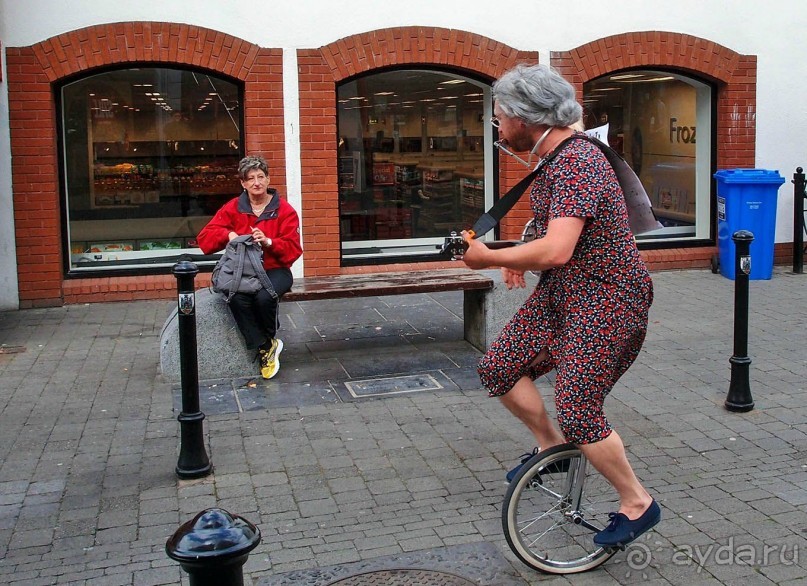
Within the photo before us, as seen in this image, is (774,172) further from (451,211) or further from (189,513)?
(189,513)

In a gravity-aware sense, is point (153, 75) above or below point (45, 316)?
above

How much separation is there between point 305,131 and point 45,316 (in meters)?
3.21

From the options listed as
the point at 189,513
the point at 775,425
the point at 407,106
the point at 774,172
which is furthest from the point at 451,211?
the point at 189,513

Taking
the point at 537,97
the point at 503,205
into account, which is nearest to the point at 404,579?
the point at 503,205

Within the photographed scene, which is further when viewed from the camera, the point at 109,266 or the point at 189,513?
the point at 109,266

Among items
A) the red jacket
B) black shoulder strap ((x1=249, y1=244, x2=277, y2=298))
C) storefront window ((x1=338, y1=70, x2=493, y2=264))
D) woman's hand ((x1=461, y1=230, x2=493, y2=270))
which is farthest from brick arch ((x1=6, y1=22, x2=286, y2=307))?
woman's hand ((x1=461, y1=230, x2=493, y2=270))

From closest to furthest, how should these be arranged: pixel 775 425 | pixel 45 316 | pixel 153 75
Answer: pixel 775 425 < pixel 45 316 < pixel 153 75

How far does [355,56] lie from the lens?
1124 centimetres

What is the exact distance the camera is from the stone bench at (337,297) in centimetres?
779

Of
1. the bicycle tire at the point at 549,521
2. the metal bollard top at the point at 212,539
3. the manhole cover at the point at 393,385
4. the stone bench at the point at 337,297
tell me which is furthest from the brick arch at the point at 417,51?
the metal bollard top at the point at 212,539

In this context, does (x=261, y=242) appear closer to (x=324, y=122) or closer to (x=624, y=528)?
(x=324, y=122)

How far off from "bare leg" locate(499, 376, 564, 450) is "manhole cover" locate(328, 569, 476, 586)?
0.72 m

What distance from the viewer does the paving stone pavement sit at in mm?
4816

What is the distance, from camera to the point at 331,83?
441 inches
